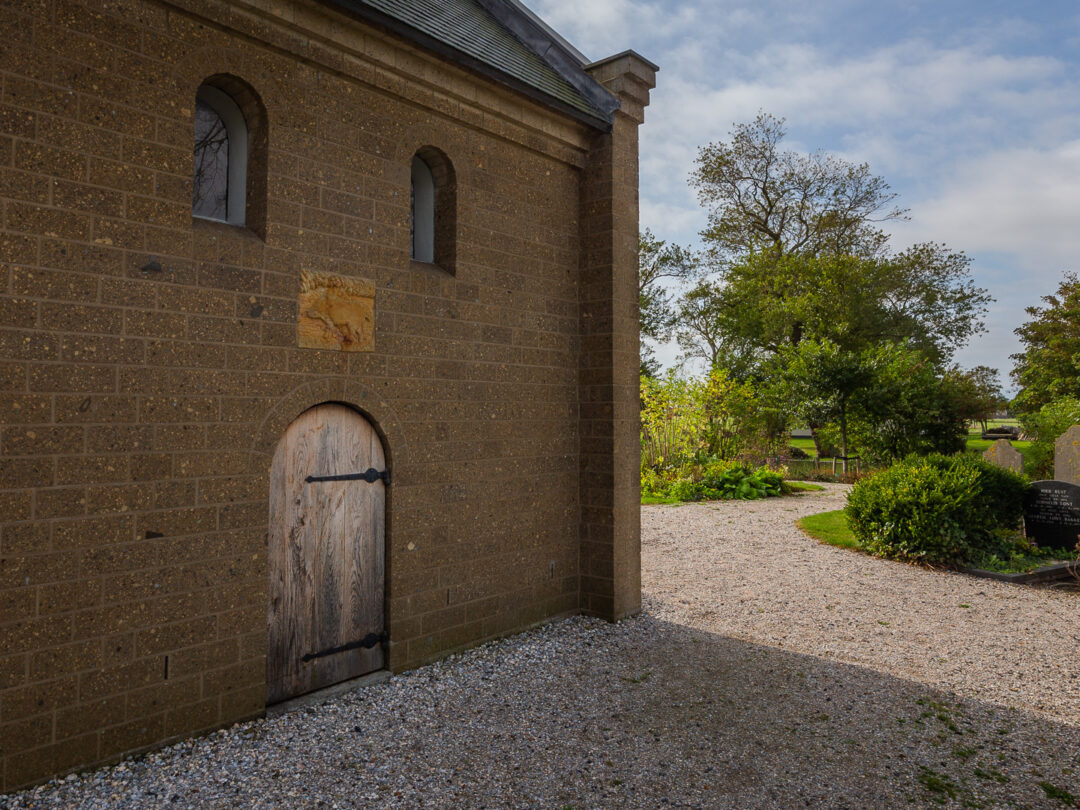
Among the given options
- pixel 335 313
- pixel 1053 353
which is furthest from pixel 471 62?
pixel 1053 353

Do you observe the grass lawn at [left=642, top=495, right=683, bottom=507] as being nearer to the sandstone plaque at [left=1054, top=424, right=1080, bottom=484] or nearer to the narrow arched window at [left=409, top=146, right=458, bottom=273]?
the sandstone plaque at [left=1054, top=424, right=1080, bottom=484]

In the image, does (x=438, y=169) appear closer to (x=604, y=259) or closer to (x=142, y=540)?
(x=604, y=259)

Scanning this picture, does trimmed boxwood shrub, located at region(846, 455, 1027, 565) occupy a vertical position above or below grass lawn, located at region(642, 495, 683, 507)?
above

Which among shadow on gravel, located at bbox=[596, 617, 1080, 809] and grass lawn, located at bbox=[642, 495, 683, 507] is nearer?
shadow on gravel, located at bbox=[596, 617, 1080, 809]

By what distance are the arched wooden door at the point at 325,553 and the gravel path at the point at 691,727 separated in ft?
1.12

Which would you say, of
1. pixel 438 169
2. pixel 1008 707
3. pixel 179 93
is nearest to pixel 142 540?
pixel 179 93

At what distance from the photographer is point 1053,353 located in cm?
2650

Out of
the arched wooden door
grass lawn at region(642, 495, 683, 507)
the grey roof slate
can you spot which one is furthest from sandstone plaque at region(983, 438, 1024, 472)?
the arched wooden door

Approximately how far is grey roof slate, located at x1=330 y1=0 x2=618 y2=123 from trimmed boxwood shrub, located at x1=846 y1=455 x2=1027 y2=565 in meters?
7.31

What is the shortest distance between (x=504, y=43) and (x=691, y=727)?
6974 mm

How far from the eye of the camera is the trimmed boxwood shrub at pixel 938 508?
10.1m

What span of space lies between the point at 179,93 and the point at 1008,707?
750 centimetres

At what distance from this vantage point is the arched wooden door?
5.00 meters

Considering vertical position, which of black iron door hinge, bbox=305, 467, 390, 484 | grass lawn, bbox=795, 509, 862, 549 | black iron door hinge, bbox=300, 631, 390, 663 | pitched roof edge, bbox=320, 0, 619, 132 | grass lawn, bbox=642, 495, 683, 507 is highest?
pitched roof edge, bbox=320, 0, 619, 132
